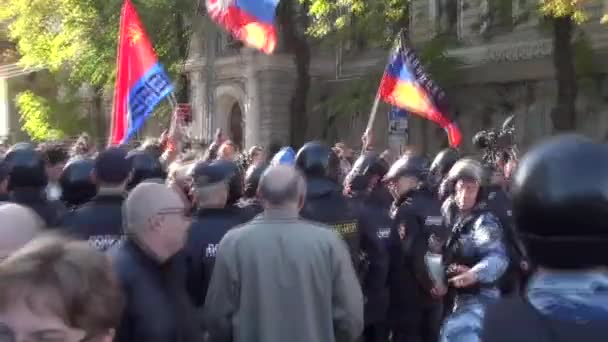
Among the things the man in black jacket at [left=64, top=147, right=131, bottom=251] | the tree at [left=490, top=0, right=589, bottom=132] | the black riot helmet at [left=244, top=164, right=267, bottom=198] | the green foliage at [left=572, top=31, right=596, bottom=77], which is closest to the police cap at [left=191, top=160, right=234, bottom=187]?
the man in black jacket at [left=64, top=147, right=131, bottom=251]

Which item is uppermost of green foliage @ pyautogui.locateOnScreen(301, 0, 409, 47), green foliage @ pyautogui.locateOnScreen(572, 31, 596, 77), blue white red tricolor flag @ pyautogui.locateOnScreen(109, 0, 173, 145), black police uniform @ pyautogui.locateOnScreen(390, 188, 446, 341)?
green foliage @ pyautogui.locateOnScreen(301, 0, 409, 47)

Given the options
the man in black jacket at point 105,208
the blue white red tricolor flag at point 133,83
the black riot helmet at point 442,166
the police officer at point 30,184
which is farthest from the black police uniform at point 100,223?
the blue white red tricolor flag at point 133,83

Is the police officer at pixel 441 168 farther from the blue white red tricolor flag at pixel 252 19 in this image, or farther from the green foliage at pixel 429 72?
the green foliage at pixel 429 72

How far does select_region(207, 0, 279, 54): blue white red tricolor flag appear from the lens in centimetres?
1071

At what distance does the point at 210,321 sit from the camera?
467 cm

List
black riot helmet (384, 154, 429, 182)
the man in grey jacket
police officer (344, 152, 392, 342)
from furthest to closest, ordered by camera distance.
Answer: black riot helmet (384, 154, 429, 182) → police officer (344, 152, 392, 342) → the man in grey jacket

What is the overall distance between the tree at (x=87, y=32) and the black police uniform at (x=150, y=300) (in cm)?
2419

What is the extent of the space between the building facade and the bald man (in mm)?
15467

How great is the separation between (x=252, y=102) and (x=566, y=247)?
101ft

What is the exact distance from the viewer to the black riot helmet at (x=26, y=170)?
6055 millimetres

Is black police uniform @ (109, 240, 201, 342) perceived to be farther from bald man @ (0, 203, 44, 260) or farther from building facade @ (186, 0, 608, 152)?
building facade @ (186, 0, 608, 152)

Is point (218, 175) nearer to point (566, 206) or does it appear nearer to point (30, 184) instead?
point (30, 184)

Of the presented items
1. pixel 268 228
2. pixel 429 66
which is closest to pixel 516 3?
pixel 429 66

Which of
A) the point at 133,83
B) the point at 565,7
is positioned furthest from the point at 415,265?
the point at 565,7
